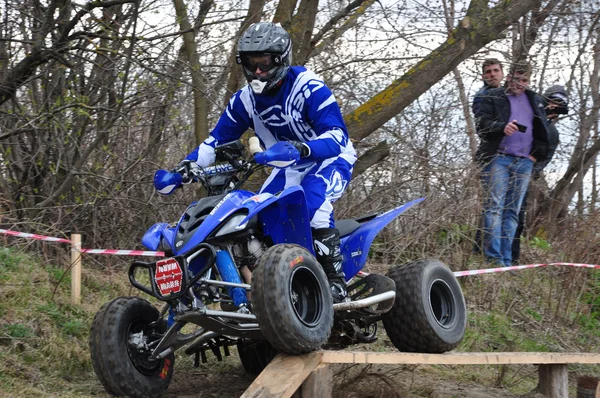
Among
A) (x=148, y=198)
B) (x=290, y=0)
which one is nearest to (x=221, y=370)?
(x=148, y=198)

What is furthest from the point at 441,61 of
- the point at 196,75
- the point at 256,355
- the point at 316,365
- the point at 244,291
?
the point at 316,365

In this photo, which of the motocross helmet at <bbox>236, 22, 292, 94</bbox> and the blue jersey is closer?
the motocross helmet at <bbox>236, 22, 292, 94</bbox>

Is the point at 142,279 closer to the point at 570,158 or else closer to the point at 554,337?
the point at 554,337

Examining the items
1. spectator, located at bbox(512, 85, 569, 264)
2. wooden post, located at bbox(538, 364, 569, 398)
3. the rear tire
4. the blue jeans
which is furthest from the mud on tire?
spectator, located at bbox(512, 85, 569, 264)

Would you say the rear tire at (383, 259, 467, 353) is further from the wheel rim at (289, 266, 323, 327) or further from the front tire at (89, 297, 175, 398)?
the front tire at (89, 297, 175, 398)

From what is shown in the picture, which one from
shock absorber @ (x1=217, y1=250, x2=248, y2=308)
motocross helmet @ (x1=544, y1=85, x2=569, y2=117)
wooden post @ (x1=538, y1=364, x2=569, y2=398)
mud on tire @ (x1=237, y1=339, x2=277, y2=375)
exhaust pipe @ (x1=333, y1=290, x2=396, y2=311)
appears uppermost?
motocross helmet @ (x1=544, y1=85, x2=569, y2=117)

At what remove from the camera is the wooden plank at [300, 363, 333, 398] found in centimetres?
438

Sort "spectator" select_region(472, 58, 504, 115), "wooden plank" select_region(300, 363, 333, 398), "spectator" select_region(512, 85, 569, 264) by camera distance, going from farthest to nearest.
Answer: "spectator" select_region(512, 85, 569, 264) < "spectator" select_region(472, 58, 504, 115) < "wooden plank" select_region(300, 363, 333, 398)

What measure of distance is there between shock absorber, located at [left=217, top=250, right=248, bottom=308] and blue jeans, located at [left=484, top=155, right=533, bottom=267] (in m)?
4.32

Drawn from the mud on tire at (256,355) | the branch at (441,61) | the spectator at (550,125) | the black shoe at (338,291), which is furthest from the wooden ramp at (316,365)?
the spectator at (550,125)

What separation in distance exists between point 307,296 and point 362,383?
1481mm

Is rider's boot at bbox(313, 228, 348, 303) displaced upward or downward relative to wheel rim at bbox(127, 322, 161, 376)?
upward

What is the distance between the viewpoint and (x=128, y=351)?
15.2 ft

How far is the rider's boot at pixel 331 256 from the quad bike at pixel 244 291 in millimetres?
76
